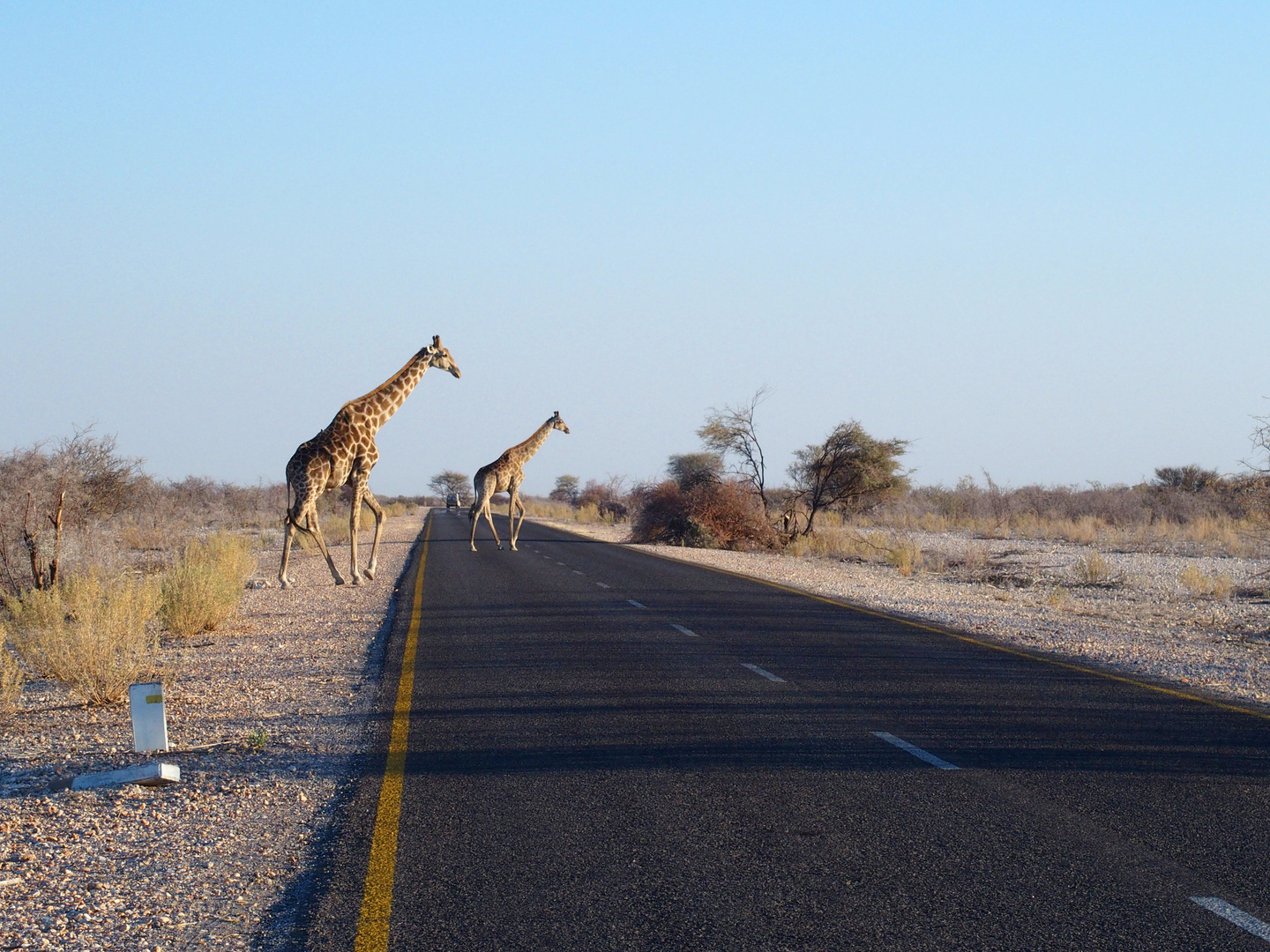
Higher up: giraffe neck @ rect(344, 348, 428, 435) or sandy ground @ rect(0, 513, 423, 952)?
giraffe neck @ rect(344, 348, 428, 435)

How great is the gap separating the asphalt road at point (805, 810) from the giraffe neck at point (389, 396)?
10.2 meters

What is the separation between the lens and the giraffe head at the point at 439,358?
23.2 m

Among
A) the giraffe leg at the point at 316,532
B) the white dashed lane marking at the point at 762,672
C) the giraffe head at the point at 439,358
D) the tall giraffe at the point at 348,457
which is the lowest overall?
the white dashed lane marking at the point at 762,672

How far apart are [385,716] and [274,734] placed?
34.9 inches

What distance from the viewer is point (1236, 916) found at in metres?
4.80

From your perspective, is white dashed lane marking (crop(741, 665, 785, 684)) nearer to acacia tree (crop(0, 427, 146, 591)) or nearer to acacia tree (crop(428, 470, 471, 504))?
acacia tree (crop(0, 427, 146, 591))

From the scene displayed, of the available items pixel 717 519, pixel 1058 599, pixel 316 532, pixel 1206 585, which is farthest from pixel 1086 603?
pixel 717 519

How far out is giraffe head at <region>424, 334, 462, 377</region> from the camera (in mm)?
23234

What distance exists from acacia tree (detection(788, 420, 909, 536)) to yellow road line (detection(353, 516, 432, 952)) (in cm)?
3348

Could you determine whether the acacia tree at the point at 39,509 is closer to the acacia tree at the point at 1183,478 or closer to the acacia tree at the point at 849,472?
the acacia tree at the point at 849,472

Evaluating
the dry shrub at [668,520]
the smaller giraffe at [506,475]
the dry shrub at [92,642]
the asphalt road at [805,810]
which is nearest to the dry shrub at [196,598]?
the dry shrub at [92,642]

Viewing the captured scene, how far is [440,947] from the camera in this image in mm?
4594

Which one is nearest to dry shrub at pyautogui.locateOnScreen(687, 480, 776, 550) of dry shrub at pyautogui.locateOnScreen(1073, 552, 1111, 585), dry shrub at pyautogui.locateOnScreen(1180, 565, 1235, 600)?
dry shrub at pyautogui.locateOnScreen(1073, 552, 1111, 585)

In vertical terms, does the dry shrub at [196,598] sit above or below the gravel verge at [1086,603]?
above
